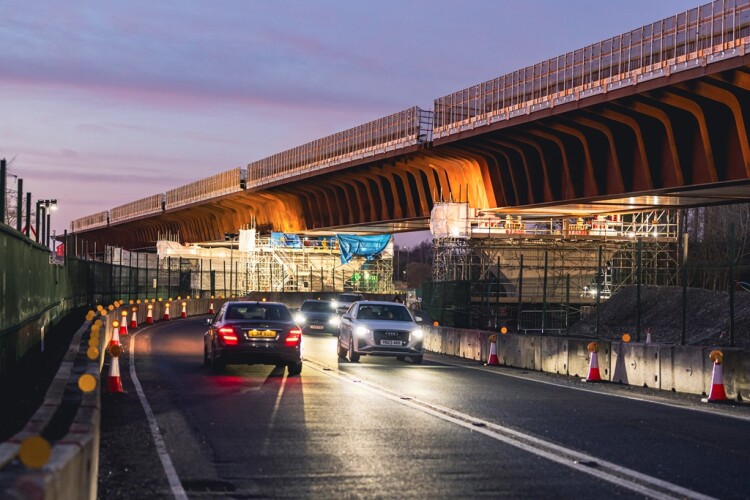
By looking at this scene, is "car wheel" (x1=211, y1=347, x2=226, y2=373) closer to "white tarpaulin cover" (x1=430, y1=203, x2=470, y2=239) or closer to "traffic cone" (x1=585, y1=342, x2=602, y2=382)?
"traffic cone" (x1=585, y1=342, x2=602, y2=382)

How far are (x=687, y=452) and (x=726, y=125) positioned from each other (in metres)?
21.6

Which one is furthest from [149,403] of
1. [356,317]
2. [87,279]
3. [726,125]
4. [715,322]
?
[87,279]

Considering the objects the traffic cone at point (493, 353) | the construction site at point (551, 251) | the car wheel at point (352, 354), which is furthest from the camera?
the construction site at point (551, 251)

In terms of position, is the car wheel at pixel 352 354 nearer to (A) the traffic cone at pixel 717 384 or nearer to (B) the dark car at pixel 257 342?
(B) the dark car at pixel 257 342

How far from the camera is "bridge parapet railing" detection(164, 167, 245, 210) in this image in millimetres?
76250

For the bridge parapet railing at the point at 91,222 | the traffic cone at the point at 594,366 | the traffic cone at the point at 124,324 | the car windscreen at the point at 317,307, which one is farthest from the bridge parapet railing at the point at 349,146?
the bridge parapet railing at the point at 91,222

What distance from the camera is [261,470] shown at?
10477 millimetres

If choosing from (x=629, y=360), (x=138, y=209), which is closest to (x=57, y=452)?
(x=629, y=360)

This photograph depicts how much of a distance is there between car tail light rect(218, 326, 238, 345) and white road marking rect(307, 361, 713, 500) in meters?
5.36

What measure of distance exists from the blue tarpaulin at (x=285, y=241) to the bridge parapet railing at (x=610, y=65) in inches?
1579

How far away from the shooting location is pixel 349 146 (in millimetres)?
56656

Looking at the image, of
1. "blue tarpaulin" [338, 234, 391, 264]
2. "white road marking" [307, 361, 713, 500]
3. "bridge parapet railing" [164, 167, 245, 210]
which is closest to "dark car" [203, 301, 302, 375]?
"white road marking" [307, 361, 713, 500]

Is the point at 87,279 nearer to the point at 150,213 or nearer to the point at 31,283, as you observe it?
the point at 31,283

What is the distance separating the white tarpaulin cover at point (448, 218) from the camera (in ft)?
164
